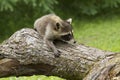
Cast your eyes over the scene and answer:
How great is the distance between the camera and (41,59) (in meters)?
8.52

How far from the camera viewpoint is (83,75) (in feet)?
28.1

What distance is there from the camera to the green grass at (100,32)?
675 inches

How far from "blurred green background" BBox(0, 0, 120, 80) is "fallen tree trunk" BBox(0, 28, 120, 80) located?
9336 millimetres

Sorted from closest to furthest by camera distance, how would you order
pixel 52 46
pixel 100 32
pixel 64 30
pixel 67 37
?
pixel 52 46, pixel 67 37, pixel 64 30, pixel 100 32

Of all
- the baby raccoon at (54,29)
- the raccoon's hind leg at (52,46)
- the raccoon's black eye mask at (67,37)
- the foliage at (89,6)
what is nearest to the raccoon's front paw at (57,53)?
the raccoon's hind leg at (52,46)

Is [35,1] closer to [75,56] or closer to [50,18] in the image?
[50,18]

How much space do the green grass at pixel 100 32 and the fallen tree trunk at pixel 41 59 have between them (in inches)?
289

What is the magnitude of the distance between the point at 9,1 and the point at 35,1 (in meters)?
1.50

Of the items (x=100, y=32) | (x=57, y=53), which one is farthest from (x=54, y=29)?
(x=100, y=32)

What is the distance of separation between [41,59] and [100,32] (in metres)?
11.2

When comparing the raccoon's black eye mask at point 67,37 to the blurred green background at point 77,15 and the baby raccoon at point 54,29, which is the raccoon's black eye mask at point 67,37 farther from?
the blurred green background at point 77,15

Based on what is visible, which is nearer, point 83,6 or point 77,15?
point 83,6

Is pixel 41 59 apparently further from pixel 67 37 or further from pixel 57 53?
pixel 67 37

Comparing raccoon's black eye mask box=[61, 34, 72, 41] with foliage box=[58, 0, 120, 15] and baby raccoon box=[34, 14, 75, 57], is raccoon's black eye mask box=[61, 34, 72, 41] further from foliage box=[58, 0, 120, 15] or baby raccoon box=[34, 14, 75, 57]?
foliage box=[58, 0, 120, 15]
